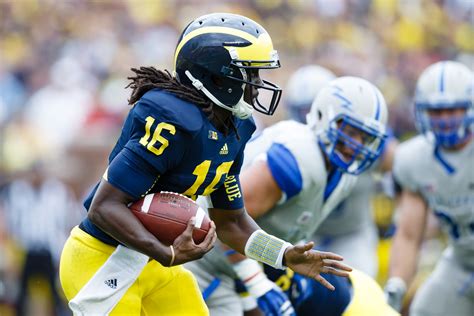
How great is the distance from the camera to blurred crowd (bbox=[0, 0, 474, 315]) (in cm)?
843

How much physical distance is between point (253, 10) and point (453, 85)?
5.22m

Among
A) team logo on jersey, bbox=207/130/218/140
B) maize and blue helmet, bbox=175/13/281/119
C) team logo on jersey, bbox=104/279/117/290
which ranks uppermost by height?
maize and blue helmet, bbox=175/13/281/119

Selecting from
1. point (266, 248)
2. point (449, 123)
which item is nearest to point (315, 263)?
point (266, 248)

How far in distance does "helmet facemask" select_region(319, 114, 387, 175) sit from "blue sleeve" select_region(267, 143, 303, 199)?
0.27 metres

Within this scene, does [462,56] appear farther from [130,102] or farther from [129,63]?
[130,102]

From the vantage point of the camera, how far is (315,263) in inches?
153

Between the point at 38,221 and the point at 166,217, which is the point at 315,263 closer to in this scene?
the point at 166,217

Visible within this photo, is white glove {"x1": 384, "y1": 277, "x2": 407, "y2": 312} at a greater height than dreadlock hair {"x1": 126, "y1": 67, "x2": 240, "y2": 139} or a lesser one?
lesser

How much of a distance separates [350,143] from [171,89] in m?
1.37

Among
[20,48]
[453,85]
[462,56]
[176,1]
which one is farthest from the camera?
[462,56]

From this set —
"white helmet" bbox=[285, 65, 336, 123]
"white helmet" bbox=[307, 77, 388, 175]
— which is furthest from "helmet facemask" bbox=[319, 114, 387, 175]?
"white helmet" bbox=[285, 65, 336, 123]

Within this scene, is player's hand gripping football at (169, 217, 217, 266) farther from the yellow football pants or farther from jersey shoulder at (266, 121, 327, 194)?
jersey shoulder at (266, 121, 327, 194)

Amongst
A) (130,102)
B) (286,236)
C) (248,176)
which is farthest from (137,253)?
(286,236)

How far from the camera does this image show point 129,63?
398 inches
